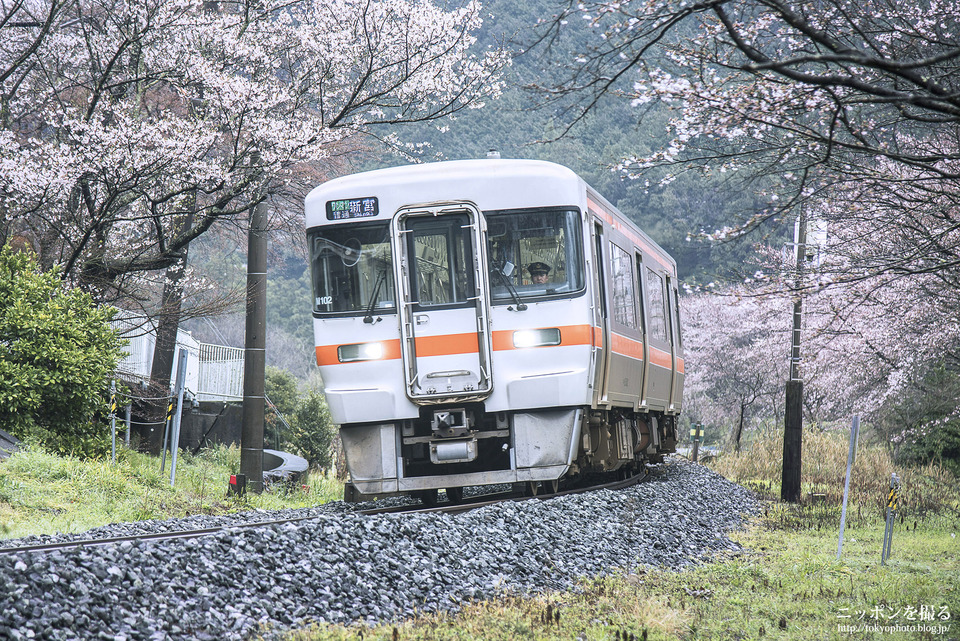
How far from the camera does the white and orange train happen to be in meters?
8.92

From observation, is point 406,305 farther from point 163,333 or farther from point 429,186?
point 163,333

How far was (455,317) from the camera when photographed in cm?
896

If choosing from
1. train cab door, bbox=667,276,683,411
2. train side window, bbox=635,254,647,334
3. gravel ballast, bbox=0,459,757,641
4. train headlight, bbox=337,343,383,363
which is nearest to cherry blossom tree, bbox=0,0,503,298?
train side window, bbox=635,254,647,334

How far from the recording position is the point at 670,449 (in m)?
17.0

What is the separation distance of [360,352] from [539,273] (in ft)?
6.14

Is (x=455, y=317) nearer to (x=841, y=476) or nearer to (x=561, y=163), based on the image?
(x=841, y=476)

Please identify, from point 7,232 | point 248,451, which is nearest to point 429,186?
point 248,451

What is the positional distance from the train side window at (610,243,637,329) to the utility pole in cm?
Result: 366

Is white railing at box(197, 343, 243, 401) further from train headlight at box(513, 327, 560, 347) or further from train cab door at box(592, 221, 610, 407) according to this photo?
train headlight at box(513, 327, 560, 347)

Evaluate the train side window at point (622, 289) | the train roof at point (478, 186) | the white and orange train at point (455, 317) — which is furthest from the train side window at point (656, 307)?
the train roof at point (478, 186)

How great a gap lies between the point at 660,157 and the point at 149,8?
27.2 feet

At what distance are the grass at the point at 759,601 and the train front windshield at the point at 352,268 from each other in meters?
3.68

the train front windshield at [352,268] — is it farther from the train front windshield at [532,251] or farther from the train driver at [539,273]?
the train driver at [539,273]

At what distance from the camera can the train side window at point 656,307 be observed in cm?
1292
